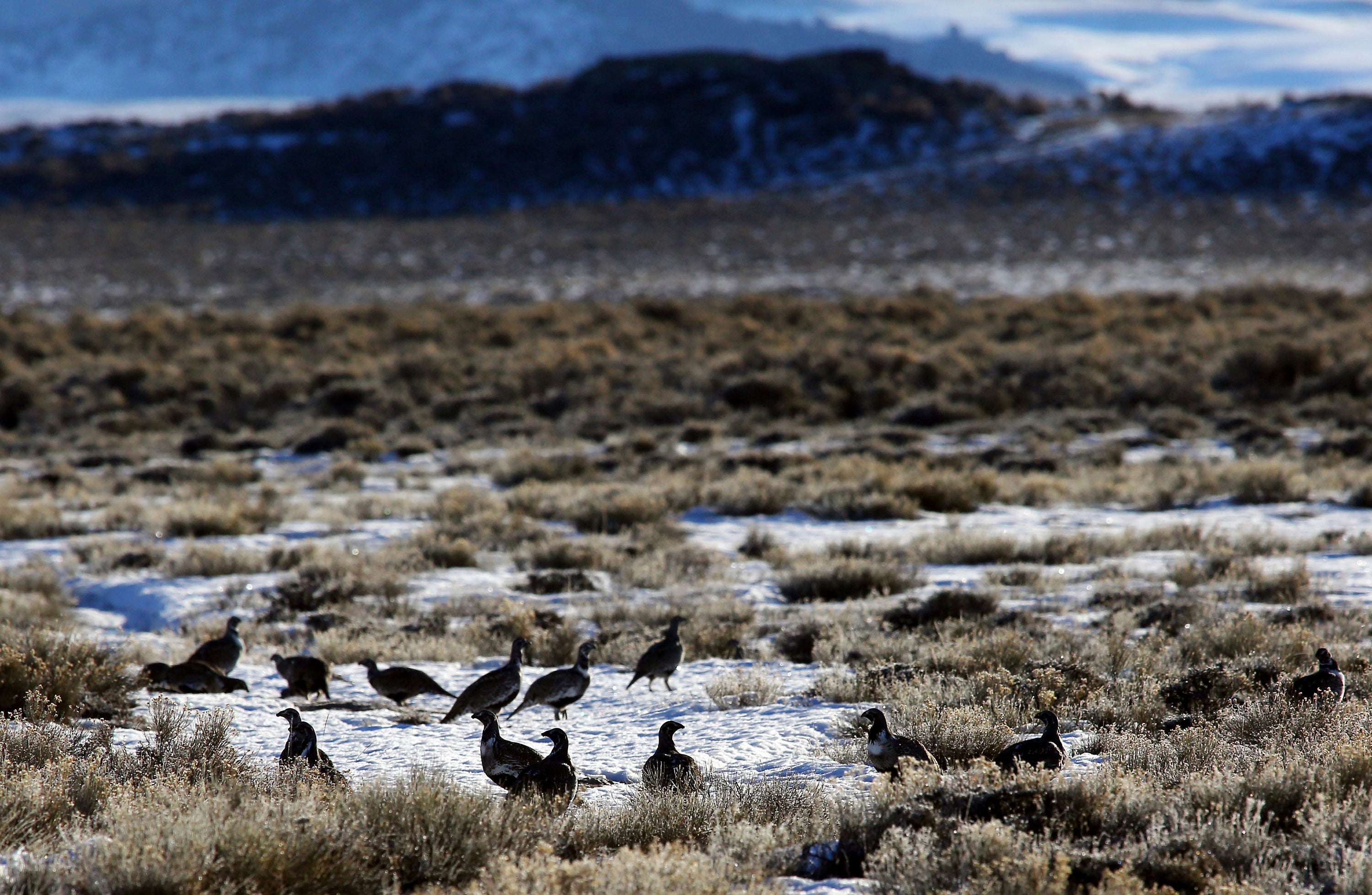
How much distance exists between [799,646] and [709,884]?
410 centimetres

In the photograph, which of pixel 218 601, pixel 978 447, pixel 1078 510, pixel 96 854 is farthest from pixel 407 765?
pixel 978 447

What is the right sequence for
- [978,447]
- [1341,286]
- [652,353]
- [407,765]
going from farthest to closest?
1. [1341,286]
2. [652,353]
3. [978,447]
4. [407,765]

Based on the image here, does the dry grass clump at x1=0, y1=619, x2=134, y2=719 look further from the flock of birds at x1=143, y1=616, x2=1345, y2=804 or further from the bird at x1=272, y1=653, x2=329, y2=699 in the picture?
the bird at x1=272, y1=653, x2=329, y2=699

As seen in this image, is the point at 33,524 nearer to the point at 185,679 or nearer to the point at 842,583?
the point at 185,679

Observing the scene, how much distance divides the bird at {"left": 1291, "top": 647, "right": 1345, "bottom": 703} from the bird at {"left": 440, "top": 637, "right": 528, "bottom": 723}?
413cm

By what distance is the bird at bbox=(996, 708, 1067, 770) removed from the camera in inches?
189

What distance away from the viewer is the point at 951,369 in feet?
72.6

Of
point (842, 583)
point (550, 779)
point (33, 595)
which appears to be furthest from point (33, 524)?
point (550, 779)

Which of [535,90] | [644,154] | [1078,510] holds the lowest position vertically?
[1078,510]

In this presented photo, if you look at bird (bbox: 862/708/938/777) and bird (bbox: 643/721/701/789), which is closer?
bird (bbox: 643/721/701/789)

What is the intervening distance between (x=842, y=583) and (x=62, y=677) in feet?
19.3

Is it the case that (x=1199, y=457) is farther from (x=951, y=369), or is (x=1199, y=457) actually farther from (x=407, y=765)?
(x=407, y=765)

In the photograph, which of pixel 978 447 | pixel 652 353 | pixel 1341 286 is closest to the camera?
pixel 978 447

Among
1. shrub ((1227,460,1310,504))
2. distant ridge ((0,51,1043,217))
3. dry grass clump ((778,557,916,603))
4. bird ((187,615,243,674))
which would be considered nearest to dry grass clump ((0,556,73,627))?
bird ((187,615,243,674))
